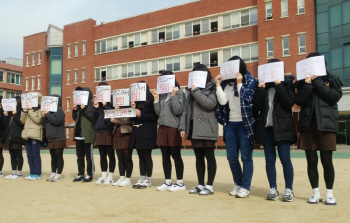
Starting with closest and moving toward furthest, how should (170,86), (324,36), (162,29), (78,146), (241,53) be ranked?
(170,86) < (78,146) < (324,36) < (241,53) < (162,29)

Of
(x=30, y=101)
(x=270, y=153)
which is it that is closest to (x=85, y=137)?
(x=30, y=101)

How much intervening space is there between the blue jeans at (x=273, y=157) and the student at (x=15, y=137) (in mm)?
6903

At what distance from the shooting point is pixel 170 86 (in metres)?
7.11

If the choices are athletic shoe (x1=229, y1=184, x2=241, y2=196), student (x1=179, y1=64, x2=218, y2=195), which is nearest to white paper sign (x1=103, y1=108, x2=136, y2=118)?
student (x1=179, y1=64, x2=218, y2=195)

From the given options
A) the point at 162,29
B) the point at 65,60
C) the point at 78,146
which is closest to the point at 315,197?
the point at 78,146

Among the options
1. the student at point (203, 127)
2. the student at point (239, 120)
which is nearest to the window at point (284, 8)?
the student at point (203, 127)

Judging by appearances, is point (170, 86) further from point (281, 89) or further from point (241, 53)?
point (241, 53)

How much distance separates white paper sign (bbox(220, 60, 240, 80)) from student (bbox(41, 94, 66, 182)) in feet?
15.6

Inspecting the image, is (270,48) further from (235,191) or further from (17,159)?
(235,191)

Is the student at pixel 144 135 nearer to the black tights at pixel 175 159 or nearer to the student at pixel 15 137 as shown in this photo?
the black tights at pixel 175 159

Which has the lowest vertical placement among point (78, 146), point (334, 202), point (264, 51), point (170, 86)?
point (334, 202)

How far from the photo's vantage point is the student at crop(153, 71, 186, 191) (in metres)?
6.94

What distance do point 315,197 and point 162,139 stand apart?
3.05 metres

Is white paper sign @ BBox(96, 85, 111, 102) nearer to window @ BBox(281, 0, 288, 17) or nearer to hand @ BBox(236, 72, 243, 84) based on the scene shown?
hand @ BBox(236, 72, 243, 84)
